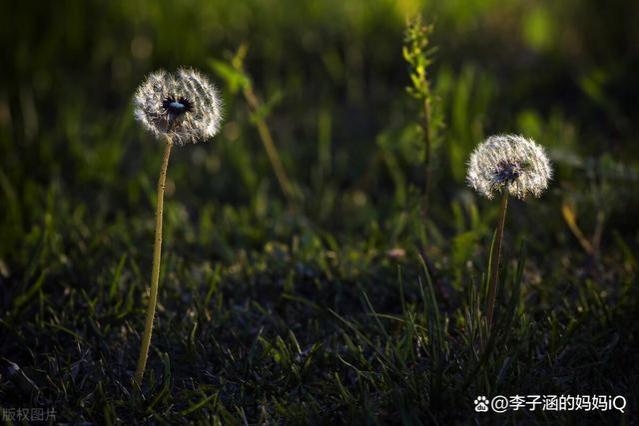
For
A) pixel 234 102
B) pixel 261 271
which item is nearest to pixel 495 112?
pixel 234 102

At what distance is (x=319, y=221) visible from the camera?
3.10 meters

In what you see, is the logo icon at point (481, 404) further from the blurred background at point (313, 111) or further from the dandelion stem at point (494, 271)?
the blurred background at point (313, 111)

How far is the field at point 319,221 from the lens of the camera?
6.48 ft

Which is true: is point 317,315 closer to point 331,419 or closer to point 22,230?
point 331,419

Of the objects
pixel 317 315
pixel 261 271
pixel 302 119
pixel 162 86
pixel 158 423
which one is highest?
pixel 302 119

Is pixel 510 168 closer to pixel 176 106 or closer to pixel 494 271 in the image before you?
pixel 494 271

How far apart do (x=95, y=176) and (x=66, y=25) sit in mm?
1381

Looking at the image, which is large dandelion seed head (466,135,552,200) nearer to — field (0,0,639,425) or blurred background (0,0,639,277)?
field (0,0,639,425)

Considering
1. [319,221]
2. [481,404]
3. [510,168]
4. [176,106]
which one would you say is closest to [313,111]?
[319,221]

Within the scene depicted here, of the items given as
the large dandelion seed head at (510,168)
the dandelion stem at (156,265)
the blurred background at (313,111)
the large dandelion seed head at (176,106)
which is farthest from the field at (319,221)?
the large dandelion seed head at (176,106)

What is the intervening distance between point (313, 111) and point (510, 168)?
2273 millimetres

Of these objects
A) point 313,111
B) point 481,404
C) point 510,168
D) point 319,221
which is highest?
point 313,111

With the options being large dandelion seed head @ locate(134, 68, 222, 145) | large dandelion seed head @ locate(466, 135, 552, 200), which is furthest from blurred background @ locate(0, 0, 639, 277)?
large dandelion seed head @ locate(134, 68, 222, 145)

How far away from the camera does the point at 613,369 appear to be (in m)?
2.05
